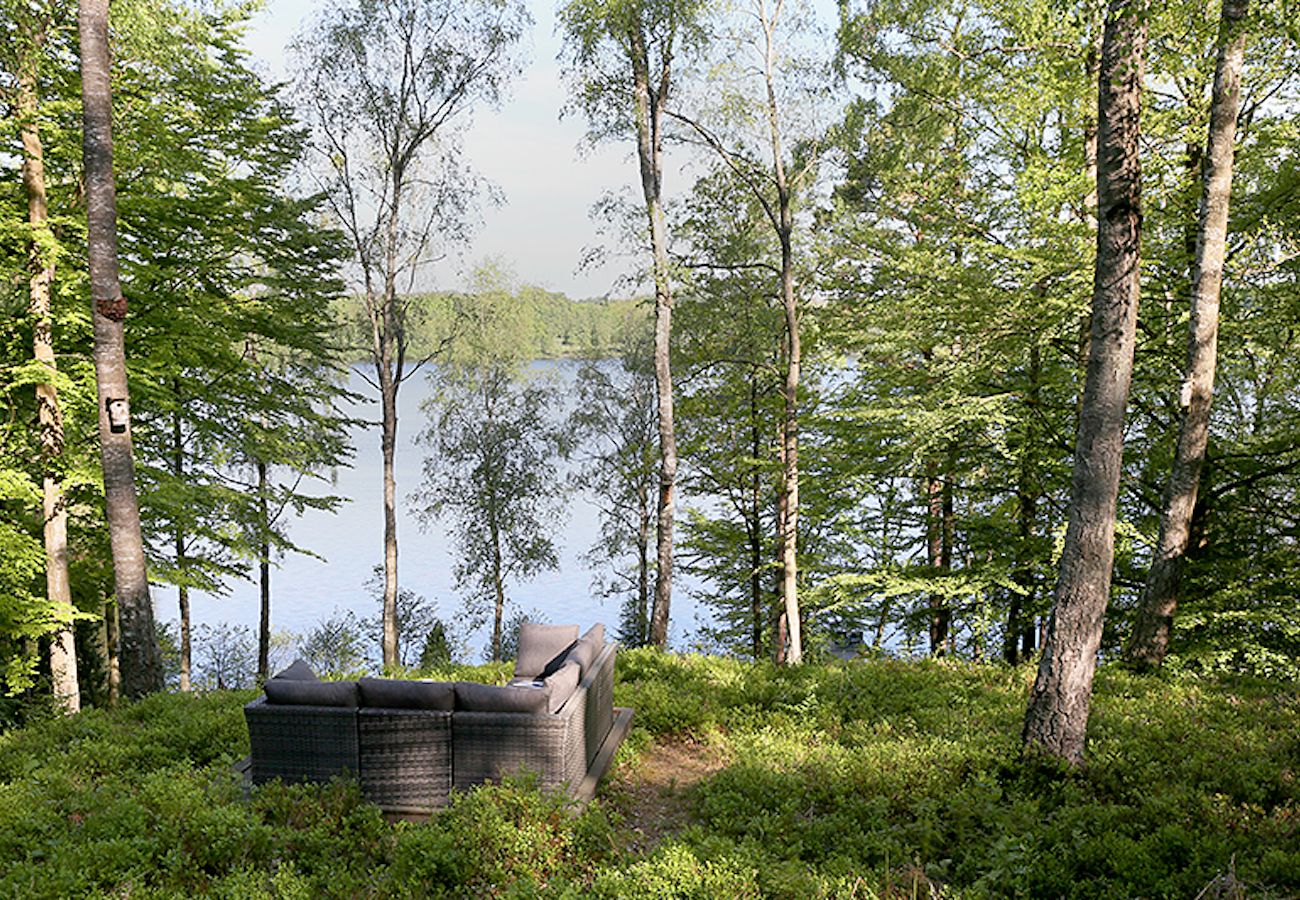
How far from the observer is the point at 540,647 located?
7.71 meters

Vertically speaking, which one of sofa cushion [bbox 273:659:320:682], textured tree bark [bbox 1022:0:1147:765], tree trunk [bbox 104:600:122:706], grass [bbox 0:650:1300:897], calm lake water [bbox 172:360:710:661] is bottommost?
calm lake water [bbox 172:360:710:661]

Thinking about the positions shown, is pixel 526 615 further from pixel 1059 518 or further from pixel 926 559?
pixel 1059 518

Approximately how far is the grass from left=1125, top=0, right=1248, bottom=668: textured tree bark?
33.1 inches

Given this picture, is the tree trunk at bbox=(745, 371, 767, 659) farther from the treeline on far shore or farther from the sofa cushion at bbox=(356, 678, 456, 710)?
the sofa cushion at bbox=(356, 678, 456, 710)

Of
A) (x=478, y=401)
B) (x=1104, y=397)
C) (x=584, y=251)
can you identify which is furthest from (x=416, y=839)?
(x=478, y=401)

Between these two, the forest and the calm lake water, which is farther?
the calm lake water

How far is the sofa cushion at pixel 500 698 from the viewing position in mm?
5375

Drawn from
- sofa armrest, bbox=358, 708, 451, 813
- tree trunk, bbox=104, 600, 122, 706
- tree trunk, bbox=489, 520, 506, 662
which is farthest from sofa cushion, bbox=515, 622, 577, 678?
tree trunk, bbox=489, 520, 506, 662

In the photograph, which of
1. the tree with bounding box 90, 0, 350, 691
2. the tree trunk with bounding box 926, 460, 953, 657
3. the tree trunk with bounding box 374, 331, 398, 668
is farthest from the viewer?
the tree trunk with bounding box 374, 331, 398, 668

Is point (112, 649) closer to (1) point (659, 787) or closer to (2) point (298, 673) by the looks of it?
(2) point (298, 673)

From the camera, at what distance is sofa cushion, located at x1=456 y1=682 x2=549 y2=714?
5.38 meters

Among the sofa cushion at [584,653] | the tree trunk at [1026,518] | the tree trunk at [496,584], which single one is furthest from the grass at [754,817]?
the tree trunk at [496,584]

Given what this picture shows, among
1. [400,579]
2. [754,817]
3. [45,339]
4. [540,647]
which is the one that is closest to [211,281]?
[45,339]

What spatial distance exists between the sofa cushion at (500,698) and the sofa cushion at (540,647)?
2.03m
